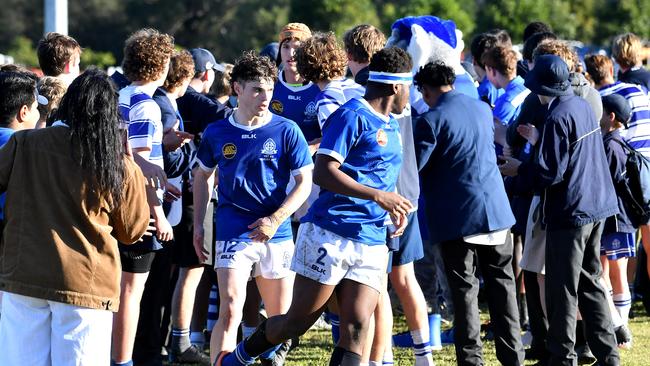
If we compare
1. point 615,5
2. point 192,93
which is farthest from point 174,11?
point 192,93

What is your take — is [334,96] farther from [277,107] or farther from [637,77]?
[637,77]

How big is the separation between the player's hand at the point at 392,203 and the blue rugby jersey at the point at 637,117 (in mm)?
3775

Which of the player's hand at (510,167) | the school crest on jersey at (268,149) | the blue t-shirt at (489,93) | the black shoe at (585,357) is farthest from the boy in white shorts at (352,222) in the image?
the blue t-shirt at (489,93)

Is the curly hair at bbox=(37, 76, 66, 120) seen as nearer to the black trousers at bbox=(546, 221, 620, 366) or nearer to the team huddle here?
the team huddle

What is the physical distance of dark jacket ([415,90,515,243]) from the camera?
6.38 meters

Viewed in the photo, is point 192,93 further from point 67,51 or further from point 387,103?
point 387,103

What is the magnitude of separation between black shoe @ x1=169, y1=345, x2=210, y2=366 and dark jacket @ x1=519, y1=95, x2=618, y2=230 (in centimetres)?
265

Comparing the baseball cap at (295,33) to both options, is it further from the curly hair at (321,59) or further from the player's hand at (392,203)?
the player's hand at (392,203)

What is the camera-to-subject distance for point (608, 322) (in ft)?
22.0

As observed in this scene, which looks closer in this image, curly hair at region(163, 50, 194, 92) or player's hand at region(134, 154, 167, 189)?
player's hand at region(134, 154, 167, 189)

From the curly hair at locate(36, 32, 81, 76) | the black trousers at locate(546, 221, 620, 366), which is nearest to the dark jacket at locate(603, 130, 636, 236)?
the black trousers at locate(546, 221, 620, 366)

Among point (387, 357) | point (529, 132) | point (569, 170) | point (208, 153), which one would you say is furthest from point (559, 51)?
point (208, 153)

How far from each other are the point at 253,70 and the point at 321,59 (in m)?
0.78

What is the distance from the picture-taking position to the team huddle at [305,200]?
4.56m
